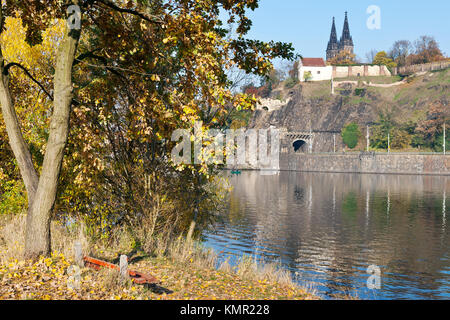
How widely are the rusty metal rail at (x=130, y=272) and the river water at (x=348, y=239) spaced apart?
7.97 metres

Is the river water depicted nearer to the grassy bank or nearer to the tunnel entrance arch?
the grassy bank

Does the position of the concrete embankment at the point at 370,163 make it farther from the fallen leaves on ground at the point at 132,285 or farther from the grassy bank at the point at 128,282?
the fallen leaves on ground at the point at 132,285

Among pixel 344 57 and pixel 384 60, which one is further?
pixel 344 57

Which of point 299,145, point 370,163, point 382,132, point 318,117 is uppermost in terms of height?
point 318,117

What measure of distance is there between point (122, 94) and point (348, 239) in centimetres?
2534

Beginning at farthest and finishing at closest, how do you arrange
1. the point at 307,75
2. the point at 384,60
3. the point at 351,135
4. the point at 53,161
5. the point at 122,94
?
the point at 307,75, the point at 384,60, the point at 351,135, the point at 122,94, the point at 53,161

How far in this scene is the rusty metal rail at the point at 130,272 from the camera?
9508 mm

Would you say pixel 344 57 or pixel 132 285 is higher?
pixel 344 57

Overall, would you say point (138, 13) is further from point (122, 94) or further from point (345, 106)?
point (345, 106)

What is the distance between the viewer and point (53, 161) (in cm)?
1048

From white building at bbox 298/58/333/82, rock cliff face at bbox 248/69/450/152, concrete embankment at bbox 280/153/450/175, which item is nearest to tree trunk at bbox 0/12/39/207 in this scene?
concrete embankment at bbox 280/153/450/175

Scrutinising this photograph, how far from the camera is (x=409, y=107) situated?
134500 millimetres

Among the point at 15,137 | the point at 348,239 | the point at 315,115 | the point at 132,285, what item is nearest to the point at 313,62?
the point at 315,115
